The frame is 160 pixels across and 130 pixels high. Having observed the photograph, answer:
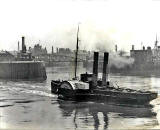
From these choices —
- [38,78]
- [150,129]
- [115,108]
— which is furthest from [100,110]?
[38,78]

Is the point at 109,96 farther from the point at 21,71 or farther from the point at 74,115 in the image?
the point at 21,71

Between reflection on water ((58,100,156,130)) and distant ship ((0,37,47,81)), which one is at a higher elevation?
distant ship ((0,37,47,81))

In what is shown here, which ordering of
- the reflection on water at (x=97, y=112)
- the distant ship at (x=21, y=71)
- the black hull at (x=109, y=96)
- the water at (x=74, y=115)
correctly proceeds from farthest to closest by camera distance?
the distant ship at (x=21, y=71) < the black hull at (x=109, y=96) < the reflection on water at (x=97, y=112) < the water at (x=74, y=115)

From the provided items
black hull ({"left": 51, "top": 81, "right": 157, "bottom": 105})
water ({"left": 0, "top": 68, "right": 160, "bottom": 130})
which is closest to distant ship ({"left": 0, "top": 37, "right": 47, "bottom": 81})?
black hull ({"left": 51, "top": 81, "right": 157, "bottom": 105})

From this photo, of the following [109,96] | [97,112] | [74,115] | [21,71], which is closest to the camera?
[74,115]

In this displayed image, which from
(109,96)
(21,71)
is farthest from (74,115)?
(21,71)

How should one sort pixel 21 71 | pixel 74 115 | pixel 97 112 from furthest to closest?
pixel 21 71 < pixel 97 112 < pixel 74 115

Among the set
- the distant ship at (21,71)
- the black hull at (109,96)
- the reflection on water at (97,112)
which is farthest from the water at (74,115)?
the distant ship at (21,71)

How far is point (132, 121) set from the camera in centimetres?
3322

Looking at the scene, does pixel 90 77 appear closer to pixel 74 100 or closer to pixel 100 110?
pixel 74 100

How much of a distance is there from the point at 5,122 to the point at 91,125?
8.36 metres

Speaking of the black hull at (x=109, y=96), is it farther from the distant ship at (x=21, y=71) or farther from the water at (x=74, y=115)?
the distant ship at (x=21, y=71)

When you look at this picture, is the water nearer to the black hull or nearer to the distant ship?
the black hull

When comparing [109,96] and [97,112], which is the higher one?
[109,96]
